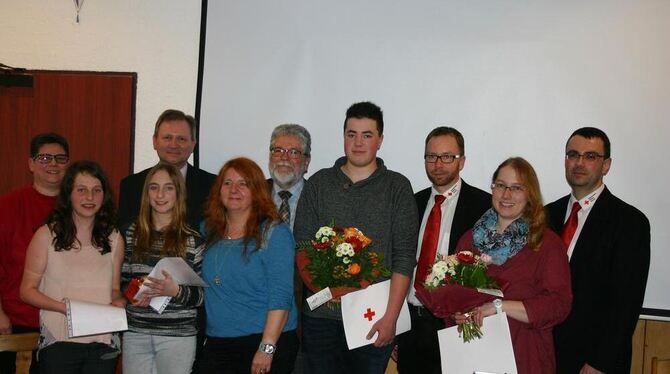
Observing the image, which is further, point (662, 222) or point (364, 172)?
point (662, 222)

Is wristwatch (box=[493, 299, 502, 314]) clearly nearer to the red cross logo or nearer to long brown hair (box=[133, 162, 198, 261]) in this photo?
the red cross logo

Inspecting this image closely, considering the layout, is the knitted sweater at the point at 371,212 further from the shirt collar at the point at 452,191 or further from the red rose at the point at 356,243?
the shirt collar at the point at 452,191

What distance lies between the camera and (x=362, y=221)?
3.38m

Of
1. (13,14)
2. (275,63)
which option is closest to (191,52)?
(275,63)

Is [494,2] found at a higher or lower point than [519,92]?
higher

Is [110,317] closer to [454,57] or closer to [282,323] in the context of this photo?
[282,323]

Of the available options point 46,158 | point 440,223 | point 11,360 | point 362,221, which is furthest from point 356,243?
point 11,360

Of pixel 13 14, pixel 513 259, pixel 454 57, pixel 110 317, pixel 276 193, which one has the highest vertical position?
pixel 13 14

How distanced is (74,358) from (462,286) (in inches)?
73.2

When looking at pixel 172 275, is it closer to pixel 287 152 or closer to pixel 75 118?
pixel 287 152

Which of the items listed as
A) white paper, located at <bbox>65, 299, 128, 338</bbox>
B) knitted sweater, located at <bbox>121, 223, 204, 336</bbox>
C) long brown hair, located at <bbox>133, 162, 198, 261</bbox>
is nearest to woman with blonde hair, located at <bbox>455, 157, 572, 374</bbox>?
knitted sweater, located at <bbox>121, 223, 204, 336</bbox>

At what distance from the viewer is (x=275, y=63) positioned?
4.67 meters

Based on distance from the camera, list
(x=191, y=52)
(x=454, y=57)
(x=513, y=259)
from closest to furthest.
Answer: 1. (x=513, y=259)
2. (x=454, y=57)
3. (x=191, y=52)

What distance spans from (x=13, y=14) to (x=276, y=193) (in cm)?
286
